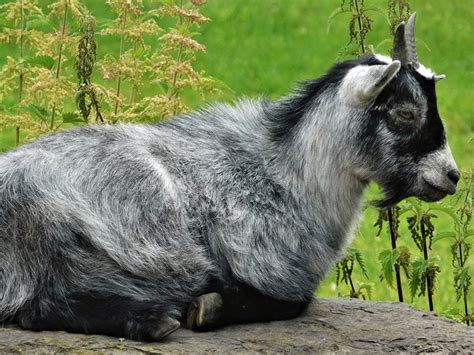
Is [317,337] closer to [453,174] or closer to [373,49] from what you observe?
[453,174]

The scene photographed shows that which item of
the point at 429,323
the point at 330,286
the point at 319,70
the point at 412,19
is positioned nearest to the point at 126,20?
→ the point at 412,19

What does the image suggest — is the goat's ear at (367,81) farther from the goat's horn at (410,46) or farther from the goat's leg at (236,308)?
the goat's leg at (236,308)

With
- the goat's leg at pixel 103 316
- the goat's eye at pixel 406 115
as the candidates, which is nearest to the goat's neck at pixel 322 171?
the goat's eye at pixel 406 115

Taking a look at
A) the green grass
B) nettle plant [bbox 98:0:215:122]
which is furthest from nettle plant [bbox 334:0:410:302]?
the green grass

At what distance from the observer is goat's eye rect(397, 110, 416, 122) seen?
18.7ft

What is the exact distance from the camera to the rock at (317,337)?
16.9 feet

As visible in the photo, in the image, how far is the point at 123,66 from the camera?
715cm

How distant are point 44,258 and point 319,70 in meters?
9.38

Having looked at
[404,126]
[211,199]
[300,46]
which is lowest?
[211,199]

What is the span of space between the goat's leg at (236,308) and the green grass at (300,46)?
687 cm

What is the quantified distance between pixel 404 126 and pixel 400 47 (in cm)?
39

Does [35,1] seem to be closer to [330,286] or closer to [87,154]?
[87,154]

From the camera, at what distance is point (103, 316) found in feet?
17.4

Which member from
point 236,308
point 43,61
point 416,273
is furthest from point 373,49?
point 236,308
